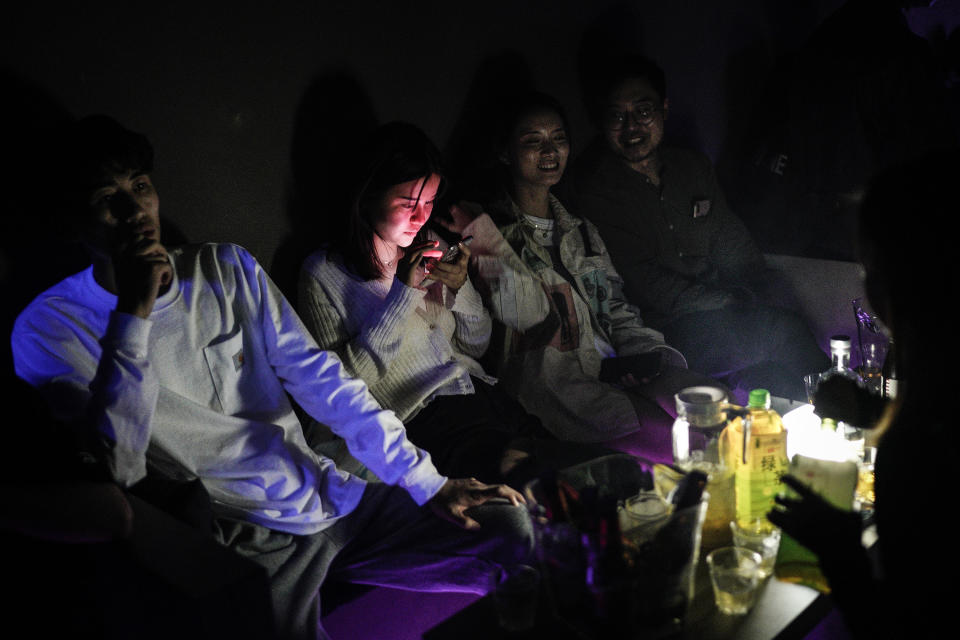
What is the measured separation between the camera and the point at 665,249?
3029 mm

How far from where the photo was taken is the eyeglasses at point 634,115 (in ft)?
9.50

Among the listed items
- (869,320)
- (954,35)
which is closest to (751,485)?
(869,320)

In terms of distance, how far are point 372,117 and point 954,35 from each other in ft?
10.2

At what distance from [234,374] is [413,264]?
56 cm

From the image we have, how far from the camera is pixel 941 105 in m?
3.23

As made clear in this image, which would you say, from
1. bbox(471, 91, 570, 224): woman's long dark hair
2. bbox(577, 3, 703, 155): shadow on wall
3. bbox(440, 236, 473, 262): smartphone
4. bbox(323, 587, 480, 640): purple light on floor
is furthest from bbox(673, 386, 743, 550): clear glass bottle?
bbox(577, 3, 703, 155): shadow on wall

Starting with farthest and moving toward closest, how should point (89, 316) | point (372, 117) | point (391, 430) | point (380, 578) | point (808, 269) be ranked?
1. point (808, 269)
2. point (372, 117)
3. point (391, 430)
4. point (380, 578)
5. point (89, 316)

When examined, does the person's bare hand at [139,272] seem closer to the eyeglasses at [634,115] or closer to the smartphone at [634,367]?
the smartphone at [634,367]

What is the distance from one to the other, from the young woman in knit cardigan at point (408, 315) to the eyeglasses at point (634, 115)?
0.99 m

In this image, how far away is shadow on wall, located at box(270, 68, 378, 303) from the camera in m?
2.26

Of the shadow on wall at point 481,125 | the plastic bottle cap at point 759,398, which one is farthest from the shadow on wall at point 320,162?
the plastic bottle cap at point 759,398

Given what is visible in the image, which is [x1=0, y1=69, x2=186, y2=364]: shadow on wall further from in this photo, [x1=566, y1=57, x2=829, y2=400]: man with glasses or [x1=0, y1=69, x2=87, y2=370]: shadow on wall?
[x1=566, y1=57, x2=829, y2=400]: man with glasses

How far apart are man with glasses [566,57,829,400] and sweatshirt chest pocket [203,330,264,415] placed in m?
1.56

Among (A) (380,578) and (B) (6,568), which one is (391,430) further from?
(B) (6,568)
